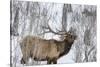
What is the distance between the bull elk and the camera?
1.90 m

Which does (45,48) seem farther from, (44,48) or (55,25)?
(55,25)

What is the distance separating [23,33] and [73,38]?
1.76ft

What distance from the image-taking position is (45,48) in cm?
196

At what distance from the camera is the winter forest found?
1.88m

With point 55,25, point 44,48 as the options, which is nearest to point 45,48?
point 44,48

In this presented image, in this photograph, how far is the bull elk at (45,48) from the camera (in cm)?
190

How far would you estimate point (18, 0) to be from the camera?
74.4 inches

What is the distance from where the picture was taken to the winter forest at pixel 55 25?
1.88 metres

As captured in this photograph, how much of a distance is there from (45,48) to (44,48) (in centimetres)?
1

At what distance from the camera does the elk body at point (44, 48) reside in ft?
6.23

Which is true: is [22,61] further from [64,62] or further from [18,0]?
[18,0]

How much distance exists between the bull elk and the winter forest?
3 cm
